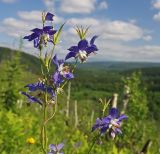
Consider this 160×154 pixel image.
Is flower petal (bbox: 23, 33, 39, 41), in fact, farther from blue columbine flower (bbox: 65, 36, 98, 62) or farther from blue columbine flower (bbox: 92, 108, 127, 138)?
blue columbine flower (bbox: 92, 108, 127, 138)

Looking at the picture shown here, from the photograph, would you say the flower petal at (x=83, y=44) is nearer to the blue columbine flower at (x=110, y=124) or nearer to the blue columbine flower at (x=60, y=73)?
the blue columbine flower at (x=60, y=73)

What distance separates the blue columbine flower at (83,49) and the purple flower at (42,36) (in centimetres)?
19

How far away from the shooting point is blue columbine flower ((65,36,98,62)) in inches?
125

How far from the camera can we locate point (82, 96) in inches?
5492

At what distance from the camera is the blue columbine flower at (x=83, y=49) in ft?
10.4

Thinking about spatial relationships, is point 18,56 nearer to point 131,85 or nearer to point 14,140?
point 131,85

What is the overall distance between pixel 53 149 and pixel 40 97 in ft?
1.91

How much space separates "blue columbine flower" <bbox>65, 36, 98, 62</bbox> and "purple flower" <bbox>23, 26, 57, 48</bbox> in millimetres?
189

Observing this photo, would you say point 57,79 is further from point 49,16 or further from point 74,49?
point 49,16

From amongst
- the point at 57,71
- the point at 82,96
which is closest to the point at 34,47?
the point at 57,71

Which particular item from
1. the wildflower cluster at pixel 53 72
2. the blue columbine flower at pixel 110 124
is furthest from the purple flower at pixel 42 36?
the blue columbine flower at pixel 110 124

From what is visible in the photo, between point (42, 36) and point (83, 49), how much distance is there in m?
0.31

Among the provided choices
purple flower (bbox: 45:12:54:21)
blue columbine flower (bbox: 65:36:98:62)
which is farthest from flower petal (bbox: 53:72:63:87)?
purple flower (bbox: 45:12:54:21)

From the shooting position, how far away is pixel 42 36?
10.5 feet
